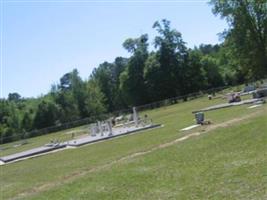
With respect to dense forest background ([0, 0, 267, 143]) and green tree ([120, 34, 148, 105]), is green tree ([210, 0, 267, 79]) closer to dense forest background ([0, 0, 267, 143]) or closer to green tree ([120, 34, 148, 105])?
dense forest background ([0, 0, 267, 143])

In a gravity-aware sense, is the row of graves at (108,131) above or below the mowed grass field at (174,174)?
above

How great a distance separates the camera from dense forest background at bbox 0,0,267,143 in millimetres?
60250

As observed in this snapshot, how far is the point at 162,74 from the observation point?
269ft

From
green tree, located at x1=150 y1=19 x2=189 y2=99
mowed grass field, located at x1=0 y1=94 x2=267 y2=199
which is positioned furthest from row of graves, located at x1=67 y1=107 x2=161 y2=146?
green tree, located at x1=150 y1=19 x2=189 y2=99

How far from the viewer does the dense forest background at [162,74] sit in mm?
60250

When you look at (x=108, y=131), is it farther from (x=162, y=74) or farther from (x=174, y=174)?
(x=162, y=74)

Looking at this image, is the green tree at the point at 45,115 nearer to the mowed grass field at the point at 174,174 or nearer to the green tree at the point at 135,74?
the green tree at the point at 135,74

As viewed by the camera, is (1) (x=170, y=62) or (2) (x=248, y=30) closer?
(2) (x=248, y=30)

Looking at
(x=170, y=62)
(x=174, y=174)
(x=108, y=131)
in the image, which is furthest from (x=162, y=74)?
(x=174, y=174)

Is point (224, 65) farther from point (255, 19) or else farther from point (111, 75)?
point (255, 19)

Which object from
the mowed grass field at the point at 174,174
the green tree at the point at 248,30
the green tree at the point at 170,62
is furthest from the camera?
the green tree at the point at 170,62

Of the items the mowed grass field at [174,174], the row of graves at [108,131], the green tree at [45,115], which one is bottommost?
the mowed grass field at [174,174]

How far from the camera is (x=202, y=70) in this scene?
83562 mm

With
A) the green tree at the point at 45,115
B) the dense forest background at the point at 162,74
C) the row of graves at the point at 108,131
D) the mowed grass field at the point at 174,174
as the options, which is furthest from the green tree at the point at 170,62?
the mowed grass field at the point at 174,174
